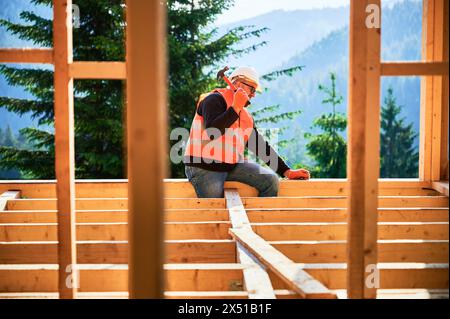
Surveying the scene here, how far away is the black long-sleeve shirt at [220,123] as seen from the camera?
4910 millimetres

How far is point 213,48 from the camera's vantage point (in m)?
14.4

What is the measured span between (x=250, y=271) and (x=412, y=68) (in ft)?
4.54

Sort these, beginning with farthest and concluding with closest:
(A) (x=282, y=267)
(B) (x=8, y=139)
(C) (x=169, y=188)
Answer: (B) (x=8, y=139) < (C) (x=169, y=188) < (A) (x=282, y=267)

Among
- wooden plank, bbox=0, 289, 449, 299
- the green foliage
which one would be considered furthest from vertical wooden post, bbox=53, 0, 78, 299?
the green foliage

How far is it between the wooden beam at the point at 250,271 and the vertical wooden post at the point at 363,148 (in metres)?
0.44

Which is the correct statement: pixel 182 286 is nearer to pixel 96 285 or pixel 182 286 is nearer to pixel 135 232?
pixel 96 285

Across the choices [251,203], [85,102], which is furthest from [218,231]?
[85,102]

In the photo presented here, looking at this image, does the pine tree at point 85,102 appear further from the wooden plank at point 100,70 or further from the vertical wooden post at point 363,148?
the vertical wooden post at point 363,148

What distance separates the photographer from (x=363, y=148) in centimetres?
240

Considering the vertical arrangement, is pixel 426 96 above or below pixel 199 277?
above

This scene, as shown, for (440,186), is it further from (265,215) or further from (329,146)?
(329,146)

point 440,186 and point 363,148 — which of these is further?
point 440,186

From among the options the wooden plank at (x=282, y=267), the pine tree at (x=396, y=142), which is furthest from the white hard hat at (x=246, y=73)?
the pine tree at (x=396, y=142)

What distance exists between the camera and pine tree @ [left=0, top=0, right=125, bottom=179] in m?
13.5
